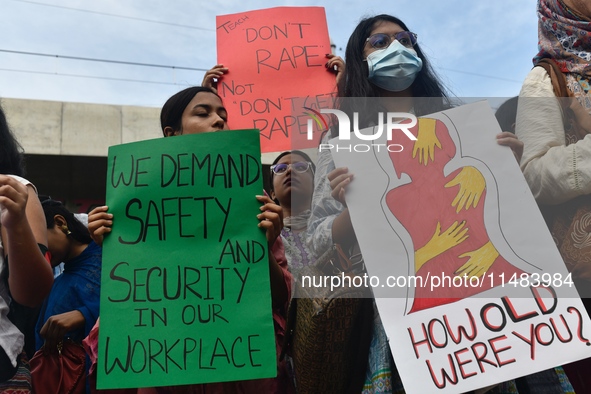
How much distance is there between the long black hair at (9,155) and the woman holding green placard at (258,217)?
508mm

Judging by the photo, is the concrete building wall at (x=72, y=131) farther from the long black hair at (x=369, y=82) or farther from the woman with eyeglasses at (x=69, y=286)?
the long black hair at (x=369, y=82)

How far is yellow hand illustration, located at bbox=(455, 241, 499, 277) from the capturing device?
1.85 meters

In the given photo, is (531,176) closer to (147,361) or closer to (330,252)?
(330,252)

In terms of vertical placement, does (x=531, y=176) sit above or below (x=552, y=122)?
below

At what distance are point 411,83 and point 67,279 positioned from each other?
1.77 metres

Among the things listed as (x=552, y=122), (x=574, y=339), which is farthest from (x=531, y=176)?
(x=574, y=339)

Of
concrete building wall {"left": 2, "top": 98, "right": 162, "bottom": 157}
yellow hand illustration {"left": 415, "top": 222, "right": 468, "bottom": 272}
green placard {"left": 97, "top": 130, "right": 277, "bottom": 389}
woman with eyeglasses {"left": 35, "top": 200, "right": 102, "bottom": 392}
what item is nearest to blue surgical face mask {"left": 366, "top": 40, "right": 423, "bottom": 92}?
green placard {"left": 97, "top": 130, "right": 277, "bottom": 389}

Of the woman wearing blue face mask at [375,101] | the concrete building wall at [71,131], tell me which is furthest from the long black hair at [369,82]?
the concrete building wall at [71,131]

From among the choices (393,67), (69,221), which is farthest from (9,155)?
(393,67)

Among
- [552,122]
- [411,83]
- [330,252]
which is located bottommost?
[330,252]

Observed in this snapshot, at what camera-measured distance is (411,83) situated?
8.51 ft

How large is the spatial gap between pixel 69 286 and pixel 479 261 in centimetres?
190

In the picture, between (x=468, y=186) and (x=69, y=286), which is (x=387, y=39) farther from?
(x=69, y=286)

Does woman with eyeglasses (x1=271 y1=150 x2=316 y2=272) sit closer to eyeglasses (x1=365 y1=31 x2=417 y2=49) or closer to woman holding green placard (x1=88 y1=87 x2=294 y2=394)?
woman holding green placard (x1=88 y1=87 x2=294 y2=394)
